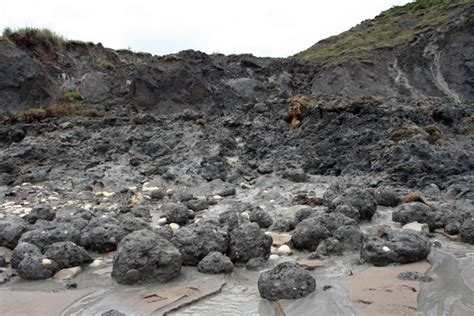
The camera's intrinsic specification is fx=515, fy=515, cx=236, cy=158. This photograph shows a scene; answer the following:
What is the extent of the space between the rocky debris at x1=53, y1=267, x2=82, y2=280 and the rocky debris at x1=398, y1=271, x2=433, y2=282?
2565 millimetres

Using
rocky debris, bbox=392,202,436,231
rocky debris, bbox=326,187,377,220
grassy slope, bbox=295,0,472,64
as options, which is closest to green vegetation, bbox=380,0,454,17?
grassy slope, bbox=295,0,472,64

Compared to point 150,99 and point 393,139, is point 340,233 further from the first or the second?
point 150,99

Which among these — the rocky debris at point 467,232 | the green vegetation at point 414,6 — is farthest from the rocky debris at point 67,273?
the green vegetation at point 414,6

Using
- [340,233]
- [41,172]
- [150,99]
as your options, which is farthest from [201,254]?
[150,99]

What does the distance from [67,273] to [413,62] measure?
23154 mm

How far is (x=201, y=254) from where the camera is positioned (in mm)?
4387

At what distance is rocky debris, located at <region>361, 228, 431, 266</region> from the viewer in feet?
13.3

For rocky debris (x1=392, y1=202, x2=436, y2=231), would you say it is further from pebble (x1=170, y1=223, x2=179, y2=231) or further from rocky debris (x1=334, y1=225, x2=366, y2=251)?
pebble (x1=170, y1=223, x2=179, y2=231)

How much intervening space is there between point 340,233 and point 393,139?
451cm

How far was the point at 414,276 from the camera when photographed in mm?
3662

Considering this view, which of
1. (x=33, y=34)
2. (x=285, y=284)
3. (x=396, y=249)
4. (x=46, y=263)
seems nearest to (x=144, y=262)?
(x=46, y=263)

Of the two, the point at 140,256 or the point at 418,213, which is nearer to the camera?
the point at 140,256

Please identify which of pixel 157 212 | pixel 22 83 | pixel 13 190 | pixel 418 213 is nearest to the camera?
pixel 418 213

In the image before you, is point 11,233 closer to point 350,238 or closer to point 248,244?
point 248,244
